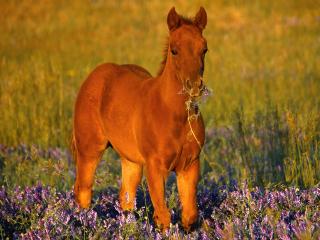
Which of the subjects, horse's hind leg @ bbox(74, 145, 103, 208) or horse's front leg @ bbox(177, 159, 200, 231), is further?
horse's hind leg @ bbox(74, 145, 103, 208)

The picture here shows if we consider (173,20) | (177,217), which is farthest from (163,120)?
(177,217)

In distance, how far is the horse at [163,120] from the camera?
242 inches

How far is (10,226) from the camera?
21.9 feet

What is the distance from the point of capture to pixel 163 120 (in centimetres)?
640

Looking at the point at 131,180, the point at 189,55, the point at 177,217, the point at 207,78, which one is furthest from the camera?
the point at 207,78

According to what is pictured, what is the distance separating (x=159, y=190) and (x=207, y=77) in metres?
10.0

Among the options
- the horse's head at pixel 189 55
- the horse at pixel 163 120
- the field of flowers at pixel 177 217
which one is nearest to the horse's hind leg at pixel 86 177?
the horse at pixel 163 120

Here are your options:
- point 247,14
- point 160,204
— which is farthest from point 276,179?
point 247,14

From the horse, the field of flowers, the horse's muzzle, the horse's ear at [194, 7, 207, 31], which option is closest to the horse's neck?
the horse

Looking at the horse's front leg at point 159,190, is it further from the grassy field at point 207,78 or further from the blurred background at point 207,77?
the blurred background at point 207,77

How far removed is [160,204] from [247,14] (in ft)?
74.1

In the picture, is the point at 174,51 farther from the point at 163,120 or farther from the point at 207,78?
the point at 207,78

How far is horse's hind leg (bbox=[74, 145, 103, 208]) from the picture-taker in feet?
25.6

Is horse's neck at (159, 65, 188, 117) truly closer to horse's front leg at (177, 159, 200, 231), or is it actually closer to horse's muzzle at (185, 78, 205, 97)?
horse's muzzle at (185, 78, 205, 97)
